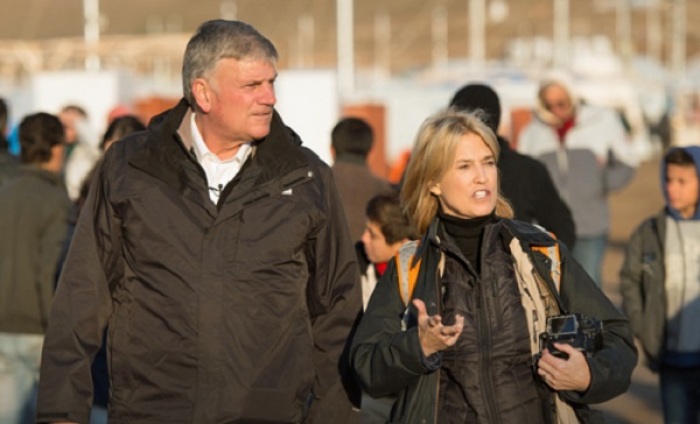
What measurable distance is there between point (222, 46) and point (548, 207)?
313 cm

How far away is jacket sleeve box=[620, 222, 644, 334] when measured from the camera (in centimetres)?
723

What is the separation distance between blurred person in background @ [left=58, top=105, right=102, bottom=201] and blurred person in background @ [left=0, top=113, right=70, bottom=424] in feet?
6.83

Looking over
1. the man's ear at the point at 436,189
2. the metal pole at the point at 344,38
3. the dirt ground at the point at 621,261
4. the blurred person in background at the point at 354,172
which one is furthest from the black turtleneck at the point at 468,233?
the metal pole at the point at 344,38

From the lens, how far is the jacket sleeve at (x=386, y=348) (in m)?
4.21

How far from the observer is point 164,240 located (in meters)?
4.46

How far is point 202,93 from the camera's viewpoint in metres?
4.65

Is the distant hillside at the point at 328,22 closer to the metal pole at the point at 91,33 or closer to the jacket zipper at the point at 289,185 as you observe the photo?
the metal pole at the point at 91,33

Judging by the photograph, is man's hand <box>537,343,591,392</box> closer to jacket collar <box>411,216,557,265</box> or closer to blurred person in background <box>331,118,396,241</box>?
jacket collar <box>411,216,557,265</box>

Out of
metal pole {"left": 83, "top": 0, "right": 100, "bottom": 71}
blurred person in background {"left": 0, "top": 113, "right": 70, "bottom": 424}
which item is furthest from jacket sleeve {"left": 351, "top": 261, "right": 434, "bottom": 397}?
metal pole {"left": 83, "top": 0, "right": 100, "bottom": 71}

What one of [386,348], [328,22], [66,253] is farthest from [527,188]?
[328,22]

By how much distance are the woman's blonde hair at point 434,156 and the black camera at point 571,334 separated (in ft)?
1.47

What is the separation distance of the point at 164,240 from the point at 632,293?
10.8 feet

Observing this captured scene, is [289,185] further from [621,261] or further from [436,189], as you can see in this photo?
[621,261]

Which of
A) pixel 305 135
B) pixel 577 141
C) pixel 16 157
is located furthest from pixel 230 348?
pixel 305 135
